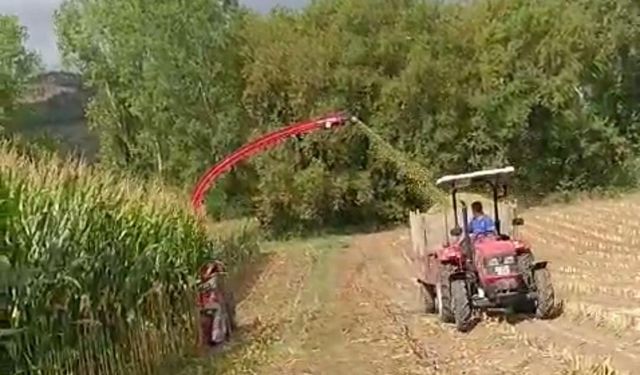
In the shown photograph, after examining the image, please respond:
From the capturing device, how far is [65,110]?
67.6m

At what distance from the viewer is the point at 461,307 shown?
538 inches

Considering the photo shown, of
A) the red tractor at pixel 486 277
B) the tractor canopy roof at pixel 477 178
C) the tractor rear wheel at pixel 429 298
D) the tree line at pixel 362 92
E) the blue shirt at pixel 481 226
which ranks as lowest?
the tractor rear wheel at pixel 429 298

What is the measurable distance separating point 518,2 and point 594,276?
27036 mm

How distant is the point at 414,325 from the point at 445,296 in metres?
0.94

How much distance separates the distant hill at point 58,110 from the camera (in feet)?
167

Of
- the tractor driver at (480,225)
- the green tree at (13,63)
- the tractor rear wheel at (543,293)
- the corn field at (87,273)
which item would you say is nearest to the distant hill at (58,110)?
the green tree at (13,63)

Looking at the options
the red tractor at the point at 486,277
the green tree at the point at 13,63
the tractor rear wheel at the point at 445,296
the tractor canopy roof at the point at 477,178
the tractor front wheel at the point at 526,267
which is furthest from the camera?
the green tree at the point at 13,63

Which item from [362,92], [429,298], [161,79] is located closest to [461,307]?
[429,298]

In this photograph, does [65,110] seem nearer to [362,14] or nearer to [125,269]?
[362,14]

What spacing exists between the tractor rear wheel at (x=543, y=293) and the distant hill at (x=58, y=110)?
36160 mm

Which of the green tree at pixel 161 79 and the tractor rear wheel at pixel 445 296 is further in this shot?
the green tree at pixel 161 79

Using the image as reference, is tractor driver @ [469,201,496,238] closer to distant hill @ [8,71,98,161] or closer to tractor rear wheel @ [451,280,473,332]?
tractor rear wheel @ [451,280,473,332]

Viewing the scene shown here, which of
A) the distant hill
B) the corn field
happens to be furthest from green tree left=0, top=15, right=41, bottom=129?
the corn field

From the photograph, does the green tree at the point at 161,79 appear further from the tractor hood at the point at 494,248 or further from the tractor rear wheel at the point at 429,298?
the tractor hood at the point at 494,248
